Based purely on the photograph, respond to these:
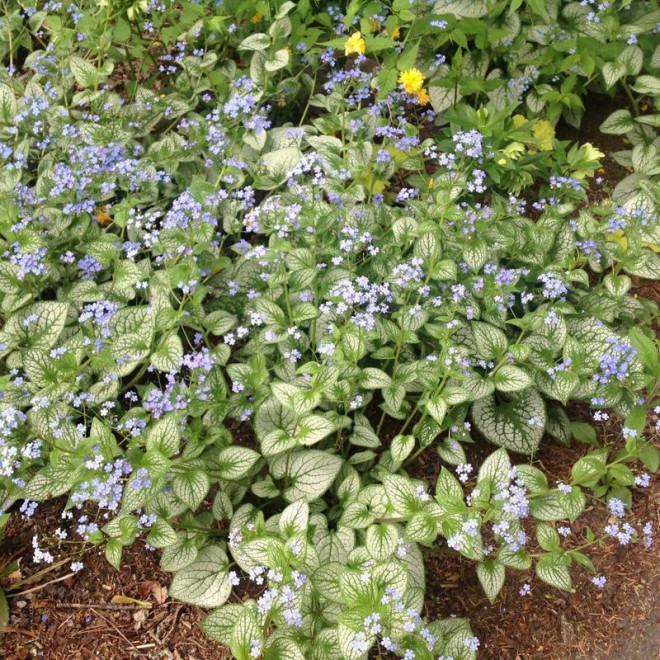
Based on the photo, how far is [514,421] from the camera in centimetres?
325

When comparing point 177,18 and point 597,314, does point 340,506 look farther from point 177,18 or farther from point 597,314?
point 177,18

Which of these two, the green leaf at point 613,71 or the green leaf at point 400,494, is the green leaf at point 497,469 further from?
the green leaf at point 613,71

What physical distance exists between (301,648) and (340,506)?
63cm

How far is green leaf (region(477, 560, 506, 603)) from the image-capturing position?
2.75 metres

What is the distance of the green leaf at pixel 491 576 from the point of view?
275 cm

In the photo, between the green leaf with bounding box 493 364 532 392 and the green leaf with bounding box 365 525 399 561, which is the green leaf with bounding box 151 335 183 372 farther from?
the green leaf with bounding box 493 364 532 392

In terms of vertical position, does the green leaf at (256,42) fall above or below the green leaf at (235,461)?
above

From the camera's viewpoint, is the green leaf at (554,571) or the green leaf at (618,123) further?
the green leaf at (618,123)

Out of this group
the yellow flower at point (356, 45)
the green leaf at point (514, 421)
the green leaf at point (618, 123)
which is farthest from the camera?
the green leaf at point (618, 123)

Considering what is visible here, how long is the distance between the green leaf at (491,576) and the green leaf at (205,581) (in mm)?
988

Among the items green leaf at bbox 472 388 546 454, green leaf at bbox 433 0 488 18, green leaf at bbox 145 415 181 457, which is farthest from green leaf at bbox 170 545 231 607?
green leaf at bbox 433 0 488 18

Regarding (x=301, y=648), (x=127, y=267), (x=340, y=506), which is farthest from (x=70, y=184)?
(x=301, y=648)

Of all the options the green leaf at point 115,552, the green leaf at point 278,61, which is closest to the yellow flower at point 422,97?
the green leaf at point 278,61

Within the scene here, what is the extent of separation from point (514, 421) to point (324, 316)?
0.99 meters
